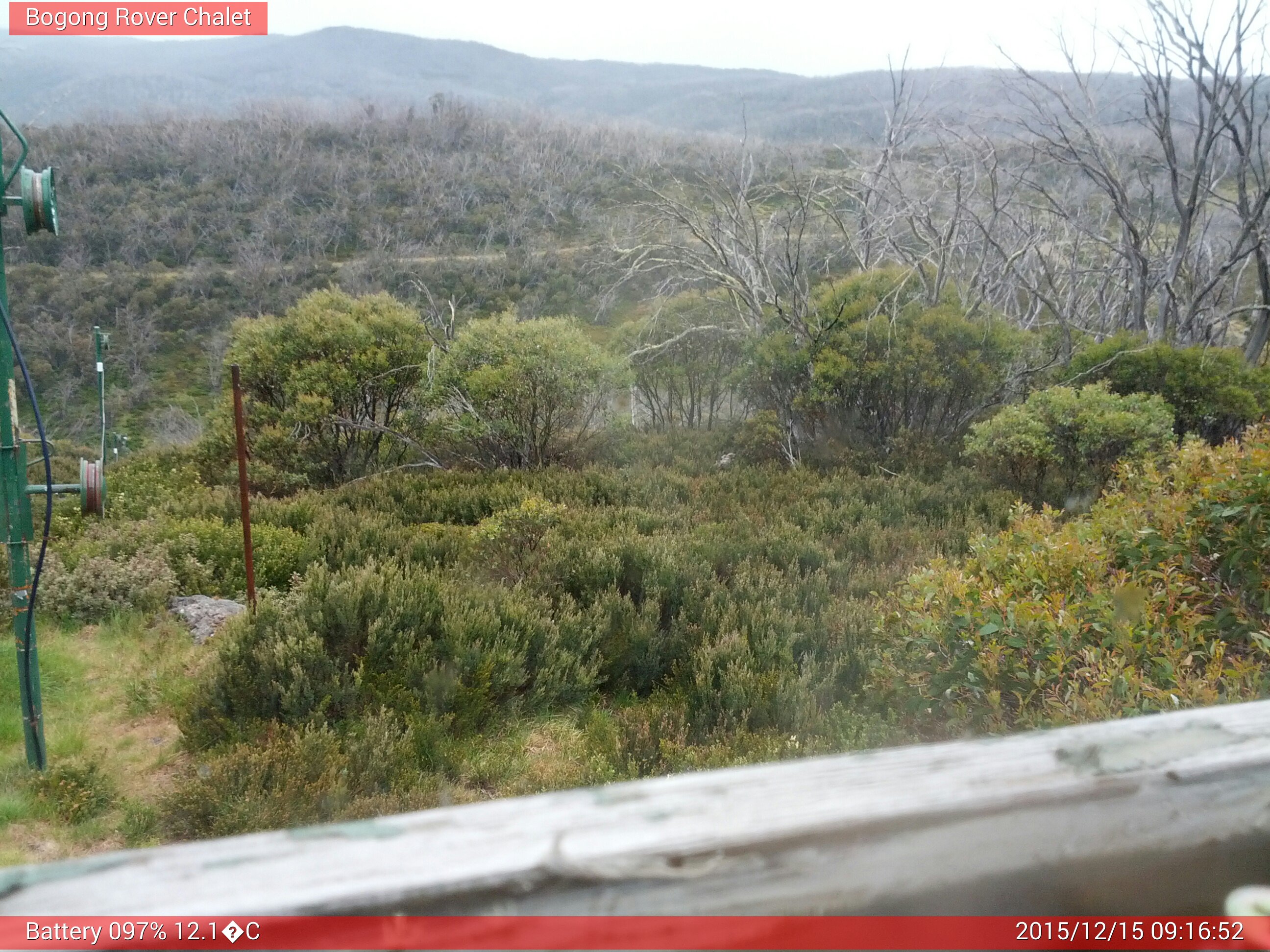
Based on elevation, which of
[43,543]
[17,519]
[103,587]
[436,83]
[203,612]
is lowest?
[203,612]

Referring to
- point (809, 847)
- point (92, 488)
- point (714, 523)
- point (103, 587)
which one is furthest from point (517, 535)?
point (809, 847)

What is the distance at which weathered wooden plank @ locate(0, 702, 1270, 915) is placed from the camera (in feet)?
2.03

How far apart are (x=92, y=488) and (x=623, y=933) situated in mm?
3717

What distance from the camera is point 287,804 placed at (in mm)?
3018

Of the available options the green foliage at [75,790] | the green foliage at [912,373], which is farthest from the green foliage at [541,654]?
the green foliage at [912,373]

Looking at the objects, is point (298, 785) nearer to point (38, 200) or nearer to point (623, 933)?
point (38, 200)

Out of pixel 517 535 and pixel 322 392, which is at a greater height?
pixel 322 392

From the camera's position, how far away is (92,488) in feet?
11.4

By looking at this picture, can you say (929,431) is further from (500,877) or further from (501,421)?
(500,877)

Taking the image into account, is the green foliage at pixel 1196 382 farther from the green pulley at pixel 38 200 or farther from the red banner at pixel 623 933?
the green pulley at pixel 38 200

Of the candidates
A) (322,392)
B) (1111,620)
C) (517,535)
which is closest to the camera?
(1111,620)

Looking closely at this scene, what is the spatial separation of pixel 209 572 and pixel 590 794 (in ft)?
20.7

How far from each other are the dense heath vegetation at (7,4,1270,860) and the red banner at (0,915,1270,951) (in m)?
1.76

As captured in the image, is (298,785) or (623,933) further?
(298,785)
